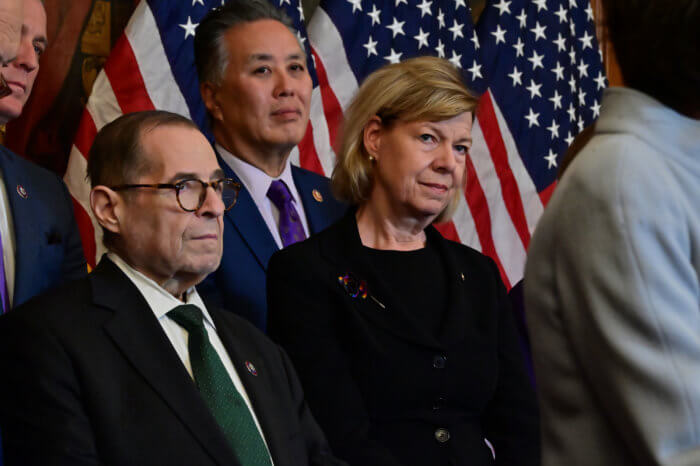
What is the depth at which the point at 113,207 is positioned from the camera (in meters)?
2.35

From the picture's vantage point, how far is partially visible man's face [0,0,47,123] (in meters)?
2.76

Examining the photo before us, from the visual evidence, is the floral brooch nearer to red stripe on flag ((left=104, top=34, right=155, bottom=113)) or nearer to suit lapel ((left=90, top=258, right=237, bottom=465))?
suit lapel ((left=90, top=258, right=237, bottom=465))

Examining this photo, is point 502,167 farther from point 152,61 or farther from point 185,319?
point 185,319

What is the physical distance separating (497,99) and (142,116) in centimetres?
307

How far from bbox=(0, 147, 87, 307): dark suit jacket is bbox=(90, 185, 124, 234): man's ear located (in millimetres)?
326

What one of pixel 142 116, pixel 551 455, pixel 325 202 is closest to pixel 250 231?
pixel 325 202

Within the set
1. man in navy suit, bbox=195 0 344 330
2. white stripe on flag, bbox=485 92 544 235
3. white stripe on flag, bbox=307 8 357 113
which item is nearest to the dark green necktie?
man in navy suit, bbox=195 0 344 330

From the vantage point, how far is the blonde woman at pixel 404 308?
2.47 m

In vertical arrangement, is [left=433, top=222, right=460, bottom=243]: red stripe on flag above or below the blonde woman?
below

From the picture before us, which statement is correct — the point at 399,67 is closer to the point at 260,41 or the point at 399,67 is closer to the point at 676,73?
the point at 260,41

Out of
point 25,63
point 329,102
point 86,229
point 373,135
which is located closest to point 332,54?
point 329,102

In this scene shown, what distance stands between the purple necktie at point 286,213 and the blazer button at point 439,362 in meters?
0.87

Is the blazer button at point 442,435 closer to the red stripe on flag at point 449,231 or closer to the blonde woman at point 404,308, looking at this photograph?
the blonde woman at point 404,308

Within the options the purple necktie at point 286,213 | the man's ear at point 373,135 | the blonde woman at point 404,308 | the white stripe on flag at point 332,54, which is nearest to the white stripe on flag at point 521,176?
the white stripe on flag at point 332,54
